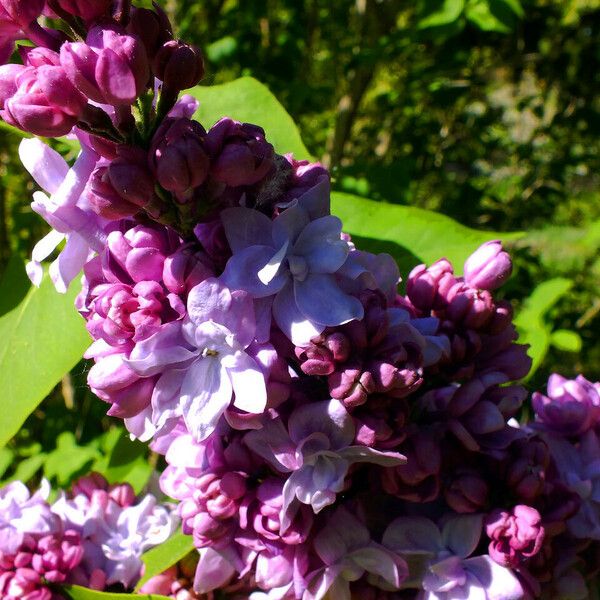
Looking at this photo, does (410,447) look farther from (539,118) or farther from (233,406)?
(539,118)

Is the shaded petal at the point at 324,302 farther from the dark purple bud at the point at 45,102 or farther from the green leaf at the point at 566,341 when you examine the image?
the green leaf at the point at 566,341

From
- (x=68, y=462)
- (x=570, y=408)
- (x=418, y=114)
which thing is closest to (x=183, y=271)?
(x=570, y=408)

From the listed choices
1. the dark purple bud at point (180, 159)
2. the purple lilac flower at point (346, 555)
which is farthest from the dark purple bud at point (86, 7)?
the purple lilac flower at point (346, 555)

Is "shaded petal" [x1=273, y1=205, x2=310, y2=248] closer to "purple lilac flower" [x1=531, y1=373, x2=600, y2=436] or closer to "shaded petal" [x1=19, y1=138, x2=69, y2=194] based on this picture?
"shaded petal" [x1=19, y1=138, x2=69, y2=194]

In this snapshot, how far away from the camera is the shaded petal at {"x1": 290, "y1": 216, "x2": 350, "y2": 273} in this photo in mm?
715

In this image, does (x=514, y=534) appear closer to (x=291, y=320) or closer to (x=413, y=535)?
(x=413, y=535)

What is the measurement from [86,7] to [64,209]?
0.18 metres

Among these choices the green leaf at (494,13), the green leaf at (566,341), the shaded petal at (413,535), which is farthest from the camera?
the green leaf at (566,341)

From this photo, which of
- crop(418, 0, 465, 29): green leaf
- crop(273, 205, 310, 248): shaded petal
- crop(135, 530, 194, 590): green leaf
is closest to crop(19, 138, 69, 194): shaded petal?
crop(273, 205, 310, 248): shaded petal

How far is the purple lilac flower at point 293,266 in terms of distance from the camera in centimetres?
71

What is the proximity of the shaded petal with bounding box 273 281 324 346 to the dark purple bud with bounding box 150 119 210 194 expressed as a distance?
13cm

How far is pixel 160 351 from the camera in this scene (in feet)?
2.28

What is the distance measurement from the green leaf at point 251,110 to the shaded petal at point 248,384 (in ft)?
1.55

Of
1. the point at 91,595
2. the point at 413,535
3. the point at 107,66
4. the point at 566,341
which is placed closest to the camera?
the point at 107,66
